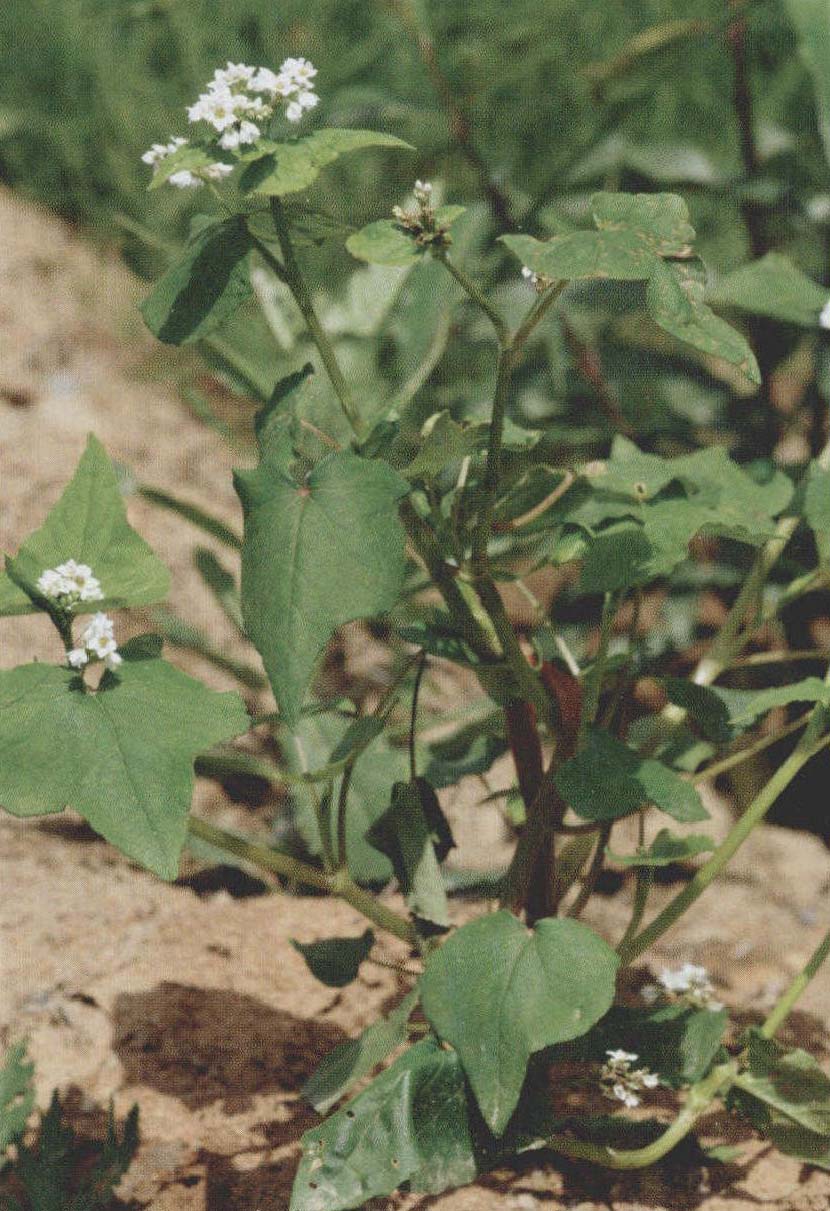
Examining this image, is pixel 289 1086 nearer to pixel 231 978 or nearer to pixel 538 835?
pixel 231 978

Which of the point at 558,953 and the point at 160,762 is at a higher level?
the point at 160,762

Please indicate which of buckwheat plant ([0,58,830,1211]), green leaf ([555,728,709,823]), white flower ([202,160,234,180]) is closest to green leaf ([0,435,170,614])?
buckwheat plant ([0,58,830,1211])

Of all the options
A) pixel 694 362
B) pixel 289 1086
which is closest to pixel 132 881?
pixel 289 1086

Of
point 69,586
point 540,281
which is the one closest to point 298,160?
point 540,281

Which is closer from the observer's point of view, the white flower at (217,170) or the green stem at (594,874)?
the white flower at (217,170)

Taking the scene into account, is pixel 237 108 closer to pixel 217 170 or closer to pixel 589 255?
pixel 217 170

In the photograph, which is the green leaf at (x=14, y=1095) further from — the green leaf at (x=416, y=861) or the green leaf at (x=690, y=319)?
the green leaf at (x=690, y=319)

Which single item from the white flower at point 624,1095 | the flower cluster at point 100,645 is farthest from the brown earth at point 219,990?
the flower cluster at point 100,645
